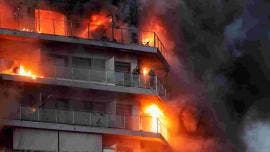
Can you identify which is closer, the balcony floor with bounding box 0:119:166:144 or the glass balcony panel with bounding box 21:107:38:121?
the balcony floor with bounding box 0:119:166:144

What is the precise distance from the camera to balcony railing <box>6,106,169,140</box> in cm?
9306

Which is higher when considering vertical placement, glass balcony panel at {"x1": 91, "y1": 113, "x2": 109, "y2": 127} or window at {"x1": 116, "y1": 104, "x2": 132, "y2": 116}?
window at {"x1": 116, "y1": 104, "x2": 132, "y2": 116}

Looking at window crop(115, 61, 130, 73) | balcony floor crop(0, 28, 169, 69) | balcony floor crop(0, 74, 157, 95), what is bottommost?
balcony floor crop(0, 74, 157, 95)

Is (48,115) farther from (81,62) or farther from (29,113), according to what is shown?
(81,62)

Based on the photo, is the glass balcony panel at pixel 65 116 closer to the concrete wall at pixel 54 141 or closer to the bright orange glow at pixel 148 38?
the concrete wall at pixel 54 141

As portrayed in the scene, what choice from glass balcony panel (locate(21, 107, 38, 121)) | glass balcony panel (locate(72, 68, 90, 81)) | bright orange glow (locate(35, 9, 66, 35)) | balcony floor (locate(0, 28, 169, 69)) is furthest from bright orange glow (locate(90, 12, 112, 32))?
glass balcony panel (locate(21, 107, 38, 121))

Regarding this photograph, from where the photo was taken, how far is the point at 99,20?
104000 mm

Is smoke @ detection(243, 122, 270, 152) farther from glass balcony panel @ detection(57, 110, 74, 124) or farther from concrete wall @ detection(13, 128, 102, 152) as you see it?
glass balcony panel @ detection(57, 110, 74, 124)

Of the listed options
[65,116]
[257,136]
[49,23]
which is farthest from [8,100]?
[257,136]

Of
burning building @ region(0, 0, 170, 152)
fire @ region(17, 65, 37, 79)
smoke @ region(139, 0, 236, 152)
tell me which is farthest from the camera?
smoke @ region(139, 0, 236, 152)

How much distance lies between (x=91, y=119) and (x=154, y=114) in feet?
21.2

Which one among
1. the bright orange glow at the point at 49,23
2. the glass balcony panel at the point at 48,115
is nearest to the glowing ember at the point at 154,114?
the glass balcony panel at the point at 48,115

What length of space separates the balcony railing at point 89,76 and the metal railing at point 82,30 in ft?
8.85

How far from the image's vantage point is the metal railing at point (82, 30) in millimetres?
97812
